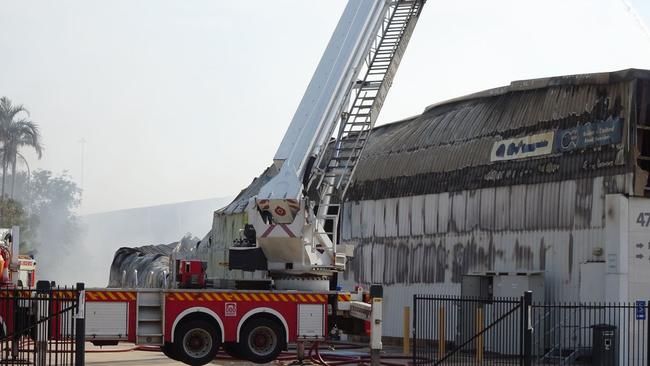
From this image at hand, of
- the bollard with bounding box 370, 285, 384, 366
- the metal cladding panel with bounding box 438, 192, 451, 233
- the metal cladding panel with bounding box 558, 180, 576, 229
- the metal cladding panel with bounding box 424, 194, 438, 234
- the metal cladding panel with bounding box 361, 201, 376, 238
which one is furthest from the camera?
the metal cladding panel with bounding box 361, 201, 376, 238

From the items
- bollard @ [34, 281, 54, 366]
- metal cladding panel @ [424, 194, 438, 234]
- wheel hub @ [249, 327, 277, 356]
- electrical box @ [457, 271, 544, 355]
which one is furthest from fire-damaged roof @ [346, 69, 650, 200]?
bollard @ [34, 281, 54, 366]

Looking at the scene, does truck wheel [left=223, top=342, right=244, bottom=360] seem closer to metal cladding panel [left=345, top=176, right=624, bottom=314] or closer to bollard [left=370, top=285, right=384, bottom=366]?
bollard [left=370, top=285, right=384, bottom=366]

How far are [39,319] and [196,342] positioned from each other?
3.64 m

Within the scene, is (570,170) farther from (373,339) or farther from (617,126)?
(373,339)

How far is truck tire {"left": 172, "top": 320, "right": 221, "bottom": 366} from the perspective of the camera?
2527cm

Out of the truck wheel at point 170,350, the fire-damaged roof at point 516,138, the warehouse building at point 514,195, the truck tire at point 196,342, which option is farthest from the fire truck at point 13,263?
the fire-damaged roof at point 516,138

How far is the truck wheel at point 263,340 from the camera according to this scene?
84.5 feet

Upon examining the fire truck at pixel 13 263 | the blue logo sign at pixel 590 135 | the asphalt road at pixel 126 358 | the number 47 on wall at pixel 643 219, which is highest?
the blue logo sign at pixel 590 135

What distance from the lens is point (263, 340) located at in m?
26.0

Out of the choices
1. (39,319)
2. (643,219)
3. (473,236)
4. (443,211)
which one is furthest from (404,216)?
(39,319)

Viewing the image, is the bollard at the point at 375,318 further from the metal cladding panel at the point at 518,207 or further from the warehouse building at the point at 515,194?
the metal cladding panel at the point at 518,207

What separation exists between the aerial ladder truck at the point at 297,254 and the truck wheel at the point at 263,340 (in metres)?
0.02

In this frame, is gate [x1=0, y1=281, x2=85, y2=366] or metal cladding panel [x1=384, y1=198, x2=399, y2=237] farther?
metal cladding panel [x1=384, y1=198, x2=399, y2=237]

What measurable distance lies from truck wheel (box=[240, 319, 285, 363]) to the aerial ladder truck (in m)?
0.02
